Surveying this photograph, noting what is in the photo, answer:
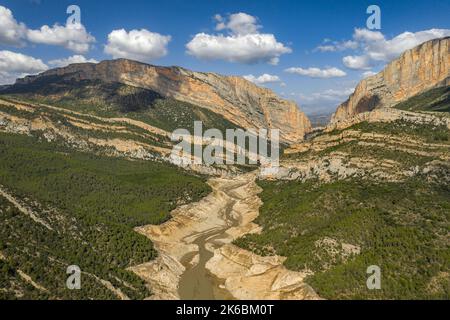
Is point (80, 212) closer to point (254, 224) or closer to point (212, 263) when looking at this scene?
point (212, 263)

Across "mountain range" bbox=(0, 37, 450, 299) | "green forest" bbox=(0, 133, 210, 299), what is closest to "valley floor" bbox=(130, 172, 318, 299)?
"mountain range" bbox=(0, 37, 450, 299)

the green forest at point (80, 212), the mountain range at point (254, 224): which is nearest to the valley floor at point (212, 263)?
the mountain range at point (254, 224)

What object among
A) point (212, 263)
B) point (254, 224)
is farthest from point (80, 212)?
point (254, 224)

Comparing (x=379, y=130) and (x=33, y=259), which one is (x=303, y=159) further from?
(x=33, y=259)

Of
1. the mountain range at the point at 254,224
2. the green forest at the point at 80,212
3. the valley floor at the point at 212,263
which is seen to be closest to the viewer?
the green forest at the point at 80,212

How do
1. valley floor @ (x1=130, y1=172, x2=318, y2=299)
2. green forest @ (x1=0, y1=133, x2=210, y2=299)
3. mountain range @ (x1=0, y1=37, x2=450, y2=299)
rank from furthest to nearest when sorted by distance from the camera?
valley floor @ (x1=130, y1=172, x2=318, y2=299) → mountain range @ (x1=0, y1=37, x2=450, y2=299) → green forest @ (x1=0, y1=133, x2=210, y2=299)

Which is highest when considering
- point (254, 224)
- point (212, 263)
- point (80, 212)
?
point (80, 212)

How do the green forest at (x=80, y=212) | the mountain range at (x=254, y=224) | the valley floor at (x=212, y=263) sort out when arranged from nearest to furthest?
the green forest at (x=80, y=212), the mountain range at (x=254, y=224), the valley floor at (x=212, y=263)

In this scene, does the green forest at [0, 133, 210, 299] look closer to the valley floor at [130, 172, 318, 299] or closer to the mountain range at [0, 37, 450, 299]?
the mountain range at [0, 37, 450, 299]

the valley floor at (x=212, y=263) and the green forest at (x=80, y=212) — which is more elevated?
the green forest at (x=80, y=212)

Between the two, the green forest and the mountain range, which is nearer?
the green forest

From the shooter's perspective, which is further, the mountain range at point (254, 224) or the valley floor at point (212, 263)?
the valley floor at point (212, 263)

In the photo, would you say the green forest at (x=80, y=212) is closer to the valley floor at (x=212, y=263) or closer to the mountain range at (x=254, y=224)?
the mountain range at (x=254, y=224)
